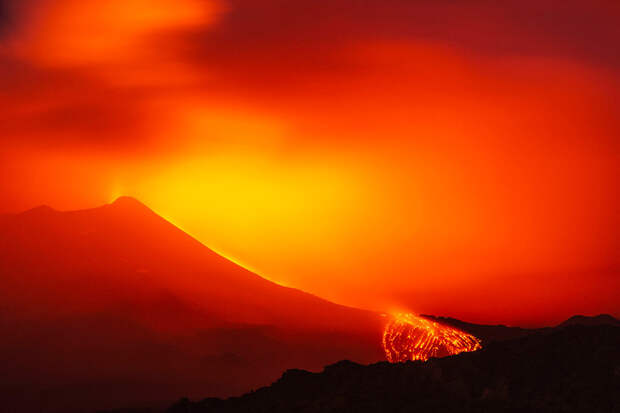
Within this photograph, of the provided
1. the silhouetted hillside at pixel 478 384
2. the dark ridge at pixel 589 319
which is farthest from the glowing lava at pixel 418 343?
the dark ridge at pixel 589 319

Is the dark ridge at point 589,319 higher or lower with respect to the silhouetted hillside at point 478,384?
higher

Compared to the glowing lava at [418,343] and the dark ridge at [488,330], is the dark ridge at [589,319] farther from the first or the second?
the glowing lava at [418,343]

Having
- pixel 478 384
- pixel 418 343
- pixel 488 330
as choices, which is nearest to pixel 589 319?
pixel 488 330

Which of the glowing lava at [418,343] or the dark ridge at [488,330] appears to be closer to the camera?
the glowing lava at [418,343]

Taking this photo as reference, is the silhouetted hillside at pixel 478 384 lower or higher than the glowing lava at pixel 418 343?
lower

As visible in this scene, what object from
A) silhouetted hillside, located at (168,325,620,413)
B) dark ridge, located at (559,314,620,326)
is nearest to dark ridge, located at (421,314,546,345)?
dark ridge, located at (559,314,620,326)

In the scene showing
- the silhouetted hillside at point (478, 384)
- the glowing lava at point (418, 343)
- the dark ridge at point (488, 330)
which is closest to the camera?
the silhouetted hillside at point (478, 384)

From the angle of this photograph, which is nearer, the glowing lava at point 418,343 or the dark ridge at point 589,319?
the glowing lava at point 418,343

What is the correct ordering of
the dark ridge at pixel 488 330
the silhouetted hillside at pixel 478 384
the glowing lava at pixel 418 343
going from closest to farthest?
the silhouetted hillside at pixel 478 384 → the glowing lava at pixel 418 343 → the dark ridge at pixel 488 330

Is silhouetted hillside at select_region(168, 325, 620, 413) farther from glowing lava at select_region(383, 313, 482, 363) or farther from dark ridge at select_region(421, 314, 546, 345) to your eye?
dark ridge at select_region(421, 314, 546, 345)

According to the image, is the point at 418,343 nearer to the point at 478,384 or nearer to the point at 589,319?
the point at 478,384

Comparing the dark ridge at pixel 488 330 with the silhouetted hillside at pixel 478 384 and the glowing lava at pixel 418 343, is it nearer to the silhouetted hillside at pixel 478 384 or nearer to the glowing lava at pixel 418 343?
the glowing lava at pixel 418 343
